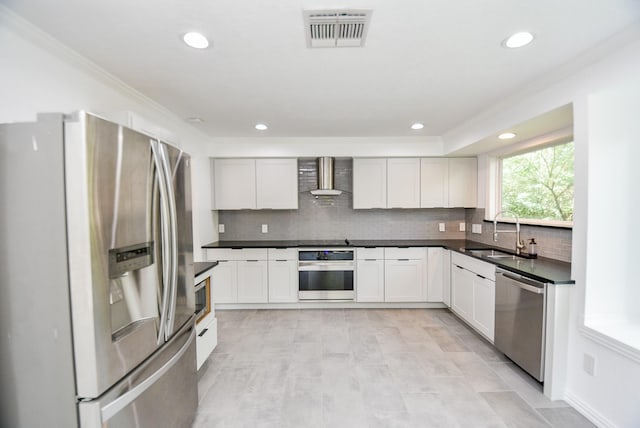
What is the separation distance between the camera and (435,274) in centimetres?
362

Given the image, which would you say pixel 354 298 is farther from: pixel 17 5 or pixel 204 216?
pixel 17 5

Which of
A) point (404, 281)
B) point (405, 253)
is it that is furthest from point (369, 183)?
point (404, 281)

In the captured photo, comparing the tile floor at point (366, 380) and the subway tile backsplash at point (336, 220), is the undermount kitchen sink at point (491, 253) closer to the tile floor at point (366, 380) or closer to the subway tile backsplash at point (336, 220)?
the tile floor at point (366, 380)

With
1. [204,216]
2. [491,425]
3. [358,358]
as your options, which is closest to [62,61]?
[204,216]

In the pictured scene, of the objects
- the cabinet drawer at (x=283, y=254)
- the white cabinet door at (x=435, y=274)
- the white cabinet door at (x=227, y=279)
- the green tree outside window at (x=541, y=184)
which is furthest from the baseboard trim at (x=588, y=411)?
the white cabinet door at (x=227, y=279)

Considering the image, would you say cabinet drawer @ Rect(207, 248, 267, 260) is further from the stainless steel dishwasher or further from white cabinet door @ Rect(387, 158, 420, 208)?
the stainless steel dishwasher

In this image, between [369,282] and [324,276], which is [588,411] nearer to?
[369,282]

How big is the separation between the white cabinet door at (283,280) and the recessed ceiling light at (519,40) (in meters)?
3.08

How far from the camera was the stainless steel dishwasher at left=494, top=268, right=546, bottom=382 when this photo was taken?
6.45 ft

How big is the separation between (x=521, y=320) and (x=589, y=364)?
450 millimetres

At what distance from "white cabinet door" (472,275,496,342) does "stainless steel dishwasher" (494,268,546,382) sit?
96mm

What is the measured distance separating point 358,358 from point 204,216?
8.84ft

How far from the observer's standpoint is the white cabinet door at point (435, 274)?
3.62 metres

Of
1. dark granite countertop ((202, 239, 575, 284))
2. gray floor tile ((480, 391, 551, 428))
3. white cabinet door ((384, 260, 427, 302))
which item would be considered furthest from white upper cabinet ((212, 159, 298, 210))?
gray floor tile ((480, 391, 551, 428))
